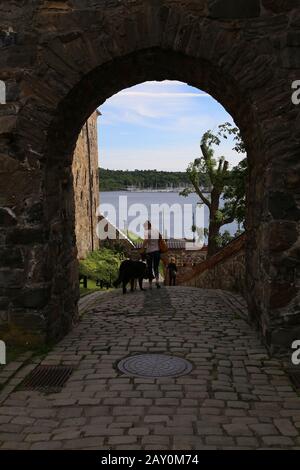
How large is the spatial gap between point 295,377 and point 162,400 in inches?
61.0

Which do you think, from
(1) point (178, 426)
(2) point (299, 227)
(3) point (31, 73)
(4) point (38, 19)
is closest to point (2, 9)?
(4) point (38, 19)

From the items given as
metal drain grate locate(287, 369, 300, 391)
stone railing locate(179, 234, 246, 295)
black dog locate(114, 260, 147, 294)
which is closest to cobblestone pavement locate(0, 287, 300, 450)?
metal drain grate locate(287, 369, 300, 391)

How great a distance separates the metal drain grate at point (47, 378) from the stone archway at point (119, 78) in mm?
845

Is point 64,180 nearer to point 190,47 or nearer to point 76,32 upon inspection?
point 76,32

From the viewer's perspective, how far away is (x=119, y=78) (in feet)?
22.7

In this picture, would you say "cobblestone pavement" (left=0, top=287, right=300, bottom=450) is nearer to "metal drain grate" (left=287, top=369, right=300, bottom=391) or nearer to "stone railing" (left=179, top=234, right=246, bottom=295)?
"metal drain grate" (left=287, top=369, right=300, bottom=391)

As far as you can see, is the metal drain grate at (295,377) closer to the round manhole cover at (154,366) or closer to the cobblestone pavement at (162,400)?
the cobblestone pavement at (162,400)

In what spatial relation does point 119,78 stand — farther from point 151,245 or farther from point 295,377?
point 151,245

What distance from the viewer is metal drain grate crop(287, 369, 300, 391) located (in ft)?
17.1

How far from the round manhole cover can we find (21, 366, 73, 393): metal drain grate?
62 cm

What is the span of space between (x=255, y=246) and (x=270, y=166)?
1.53m

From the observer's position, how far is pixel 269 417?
14.4ft

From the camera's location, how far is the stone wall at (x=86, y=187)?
73.9 feet

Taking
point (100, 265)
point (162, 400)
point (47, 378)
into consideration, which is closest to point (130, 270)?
point (47, 378)
